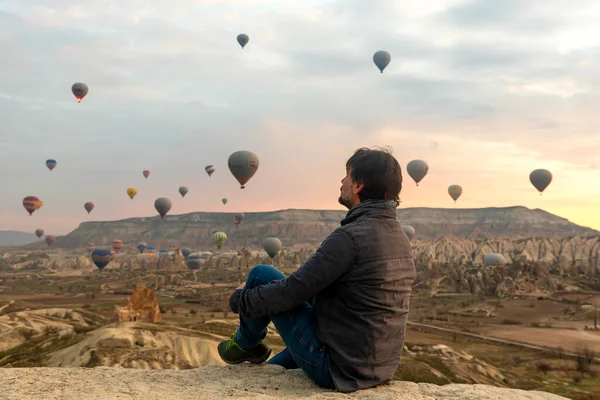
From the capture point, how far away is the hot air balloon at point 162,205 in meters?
109

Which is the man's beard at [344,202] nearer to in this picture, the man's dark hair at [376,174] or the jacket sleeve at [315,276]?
the man's dark hair at [376,174]

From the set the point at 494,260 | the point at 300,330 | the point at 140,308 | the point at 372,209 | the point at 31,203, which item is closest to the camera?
the point at 372,209

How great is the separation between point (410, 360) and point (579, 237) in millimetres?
156465

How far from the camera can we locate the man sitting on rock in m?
4.30

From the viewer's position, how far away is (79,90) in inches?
3216

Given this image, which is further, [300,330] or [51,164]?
[51,164]

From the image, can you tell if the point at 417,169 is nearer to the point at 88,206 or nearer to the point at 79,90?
the point at 79,90

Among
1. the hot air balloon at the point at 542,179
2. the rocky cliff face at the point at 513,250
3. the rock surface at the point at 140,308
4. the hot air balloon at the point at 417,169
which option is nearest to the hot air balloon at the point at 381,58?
the hot air balloon at the point at 417,169

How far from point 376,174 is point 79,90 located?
282ft

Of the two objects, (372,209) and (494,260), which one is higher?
(494,260)

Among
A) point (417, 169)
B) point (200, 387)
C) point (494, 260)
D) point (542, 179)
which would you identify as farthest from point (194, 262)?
point (200, 387)

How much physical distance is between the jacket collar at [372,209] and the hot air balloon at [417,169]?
78.3m

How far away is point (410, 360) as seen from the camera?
1406 inches

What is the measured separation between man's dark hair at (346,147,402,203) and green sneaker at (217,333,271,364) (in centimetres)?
204
